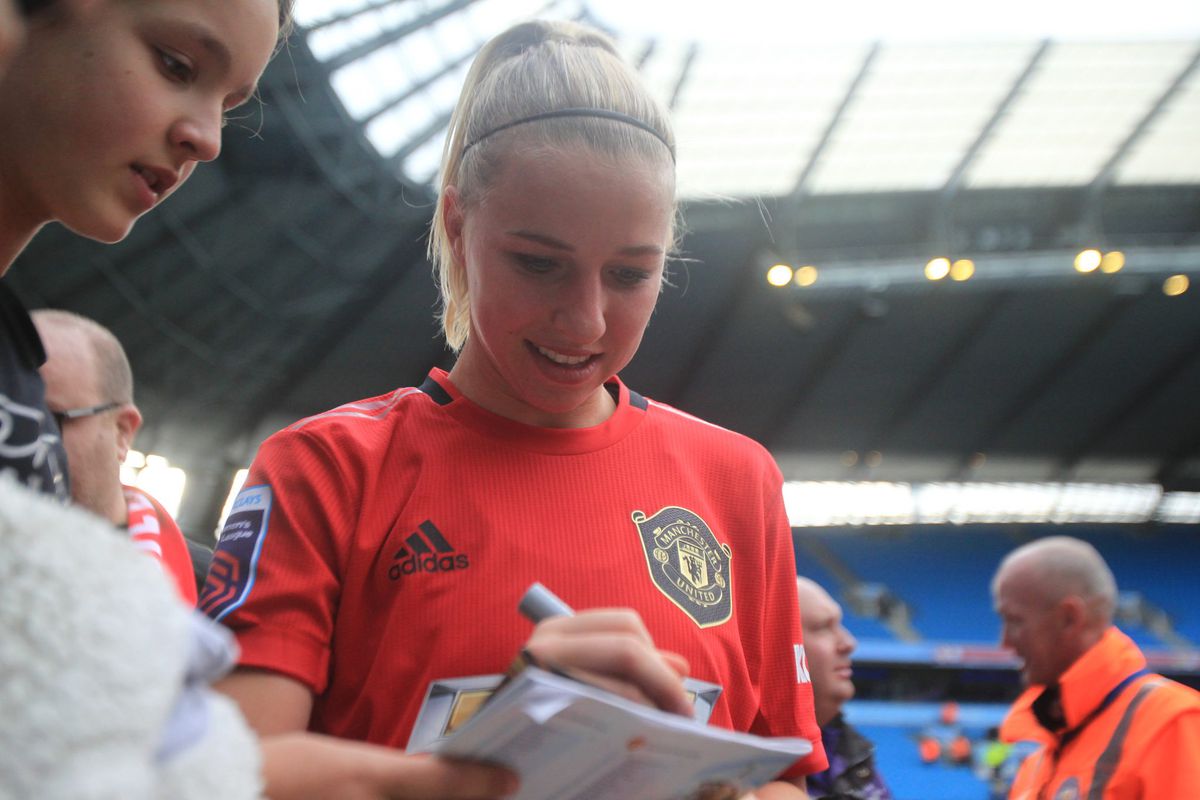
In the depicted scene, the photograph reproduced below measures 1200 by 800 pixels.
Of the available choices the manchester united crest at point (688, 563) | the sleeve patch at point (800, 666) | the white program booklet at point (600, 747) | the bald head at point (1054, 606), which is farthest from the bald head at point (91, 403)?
the bald head at point (1054, 606)

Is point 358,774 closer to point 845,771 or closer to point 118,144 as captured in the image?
point 118,144

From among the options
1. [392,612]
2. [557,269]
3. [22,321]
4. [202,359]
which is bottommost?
[392,612]

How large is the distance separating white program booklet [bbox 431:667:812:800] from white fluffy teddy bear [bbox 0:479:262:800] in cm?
26

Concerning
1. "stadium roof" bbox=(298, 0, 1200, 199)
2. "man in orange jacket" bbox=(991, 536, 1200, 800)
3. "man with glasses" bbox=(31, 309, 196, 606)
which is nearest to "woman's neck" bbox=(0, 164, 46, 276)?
"man with glasses" bbox=(31, 309, 196, 606)

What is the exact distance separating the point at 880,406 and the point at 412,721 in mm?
16645

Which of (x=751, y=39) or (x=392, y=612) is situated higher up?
(x=751, y=39)

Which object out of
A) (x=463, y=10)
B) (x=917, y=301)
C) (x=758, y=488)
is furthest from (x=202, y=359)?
(x=758, y=488)

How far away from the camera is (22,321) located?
1.03m

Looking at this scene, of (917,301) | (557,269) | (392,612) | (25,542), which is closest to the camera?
(25,542)

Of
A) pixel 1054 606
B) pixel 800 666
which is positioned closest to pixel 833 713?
pixel 1054 606

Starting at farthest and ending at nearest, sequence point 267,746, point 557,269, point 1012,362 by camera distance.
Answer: point 1012,362
point 557,269
point 267,746

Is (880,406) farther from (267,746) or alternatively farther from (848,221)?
(267,746)

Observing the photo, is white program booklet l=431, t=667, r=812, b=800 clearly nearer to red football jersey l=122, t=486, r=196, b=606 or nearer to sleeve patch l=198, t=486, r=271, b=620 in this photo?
sleeve patch l=198, t=486, r=271, b=620

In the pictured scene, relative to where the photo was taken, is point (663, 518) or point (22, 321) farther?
point (663, 518)
